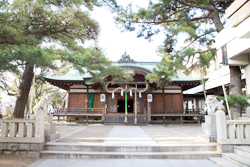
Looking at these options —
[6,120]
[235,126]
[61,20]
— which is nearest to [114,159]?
[6,120]

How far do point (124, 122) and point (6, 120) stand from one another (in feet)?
29.1

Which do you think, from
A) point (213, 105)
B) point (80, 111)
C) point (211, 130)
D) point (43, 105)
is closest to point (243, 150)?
point (211, 130)

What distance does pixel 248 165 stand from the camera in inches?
154

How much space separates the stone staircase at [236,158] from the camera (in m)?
4.23

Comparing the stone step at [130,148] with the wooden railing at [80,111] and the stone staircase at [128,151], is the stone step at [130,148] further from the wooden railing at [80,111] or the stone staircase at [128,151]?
the wooden railing at [80,111]

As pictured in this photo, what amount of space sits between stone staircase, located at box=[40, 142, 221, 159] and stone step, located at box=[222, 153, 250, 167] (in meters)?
0.28

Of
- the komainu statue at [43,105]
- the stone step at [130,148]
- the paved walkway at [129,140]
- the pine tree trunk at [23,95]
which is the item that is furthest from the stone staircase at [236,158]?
the pine tree trunk at [23,95]

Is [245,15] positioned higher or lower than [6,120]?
higher

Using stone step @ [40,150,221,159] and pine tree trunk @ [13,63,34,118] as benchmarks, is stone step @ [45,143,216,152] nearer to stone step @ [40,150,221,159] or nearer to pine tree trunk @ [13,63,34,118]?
stone step @ [40,150,221,159]

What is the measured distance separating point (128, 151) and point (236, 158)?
320 centimetres

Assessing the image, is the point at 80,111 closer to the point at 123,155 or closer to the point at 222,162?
the point at 123,155

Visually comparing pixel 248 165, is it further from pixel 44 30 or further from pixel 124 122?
pixel 124 122

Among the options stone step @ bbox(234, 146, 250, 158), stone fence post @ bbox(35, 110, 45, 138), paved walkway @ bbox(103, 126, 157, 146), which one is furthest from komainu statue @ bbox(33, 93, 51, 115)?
stone step @ bbox(234, 146, 250, 158)

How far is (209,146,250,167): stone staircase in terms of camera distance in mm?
4234
